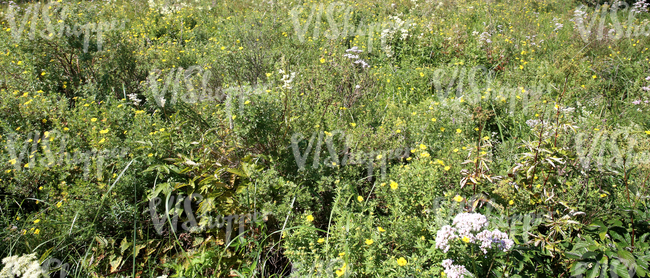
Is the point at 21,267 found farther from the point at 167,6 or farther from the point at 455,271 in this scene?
the point at 167,6

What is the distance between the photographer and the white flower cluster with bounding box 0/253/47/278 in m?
1.86

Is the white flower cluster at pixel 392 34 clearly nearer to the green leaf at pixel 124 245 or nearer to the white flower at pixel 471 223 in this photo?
the white flower at pixel 471 223

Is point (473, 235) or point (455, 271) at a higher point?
point (473, 235)

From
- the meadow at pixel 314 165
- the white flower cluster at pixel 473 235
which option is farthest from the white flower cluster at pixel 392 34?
the white flower cluster at pixel 473 235

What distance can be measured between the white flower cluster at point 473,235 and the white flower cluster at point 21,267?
2058 millimetres

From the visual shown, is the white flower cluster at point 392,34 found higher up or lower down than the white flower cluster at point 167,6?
lower down

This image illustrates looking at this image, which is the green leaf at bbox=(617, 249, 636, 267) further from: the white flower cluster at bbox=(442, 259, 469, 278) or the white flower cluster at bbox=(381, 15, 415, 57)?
the white flower cluster at bbox=(381, 15, 415, 57)

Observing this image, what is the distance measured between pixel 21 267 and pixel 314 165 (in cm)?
178

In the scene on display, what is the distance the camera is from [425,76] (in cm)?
429

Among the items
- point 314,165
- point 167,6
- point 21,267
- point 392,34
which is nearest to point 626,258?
point 314,165

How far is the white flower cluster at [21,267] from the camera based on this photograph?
1.86m

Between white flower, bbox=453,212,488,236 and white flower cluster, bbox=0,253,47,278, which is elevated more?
white flower, bbox=453,212,488,236

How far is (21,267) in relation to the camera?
6.38ft

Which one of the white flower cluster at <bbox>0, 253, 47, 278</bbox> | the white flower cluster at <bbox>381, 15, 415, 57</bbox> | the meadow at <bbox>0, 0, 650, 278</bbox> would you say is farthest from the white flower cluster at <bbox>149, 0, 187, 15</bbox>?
the white flower cluster at <bbox>0, 253, 47, 278</bbox>
